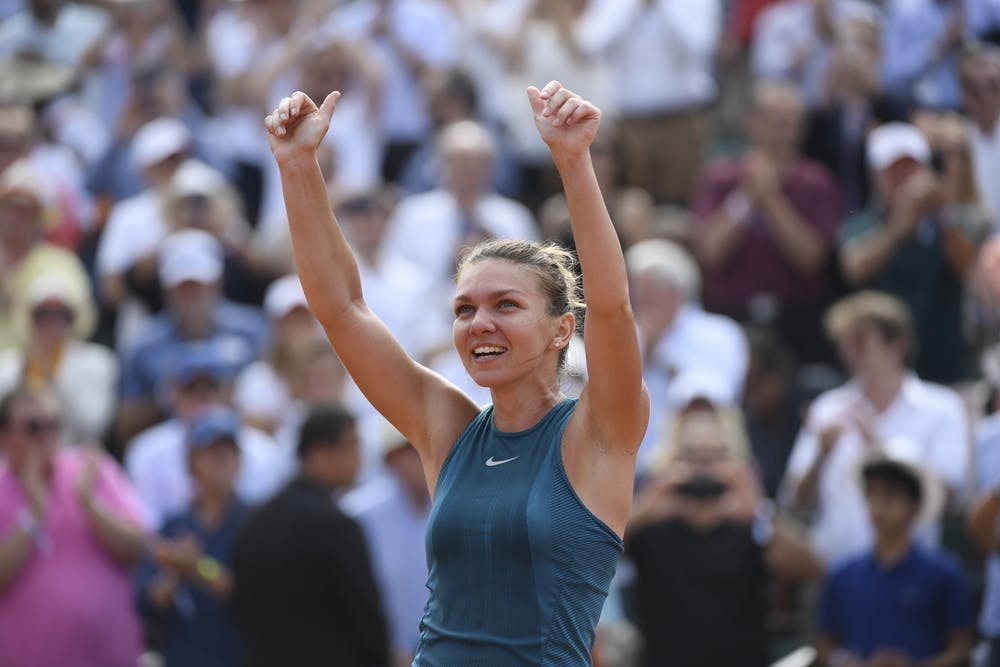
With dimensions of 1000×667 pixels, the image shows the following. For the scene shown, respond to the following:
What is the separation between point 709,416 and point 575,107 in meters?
4.33

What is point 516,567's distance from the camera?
3.46m

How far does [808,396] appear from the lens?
953 centimetres

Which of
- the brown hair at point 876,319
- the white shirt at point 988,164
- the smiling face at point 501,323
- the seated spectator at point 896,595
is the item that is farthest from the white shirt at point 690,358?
the smiling face at point 501,323

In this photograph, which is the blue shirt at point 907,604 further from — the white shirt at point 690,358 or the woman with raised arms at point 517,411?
the woman with raised arms at point 517,411

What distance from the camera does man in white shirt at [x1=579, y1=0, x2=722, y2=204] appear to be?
464 inches

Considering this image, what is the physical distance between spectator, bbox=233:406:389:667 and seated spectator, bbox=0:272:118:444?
248 centimetres

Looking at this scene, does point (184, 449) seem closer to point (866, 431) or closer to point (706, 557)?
point (706, 557)

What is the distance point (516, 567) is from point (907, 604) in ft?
13.4

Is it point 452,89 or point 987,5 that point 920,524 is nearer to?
point 987,5

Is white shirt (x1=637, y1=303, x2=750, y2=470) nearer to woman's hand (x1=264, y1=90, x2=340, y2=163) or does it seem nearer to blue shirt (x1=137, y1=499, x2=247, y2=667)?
blue shirt (x1=137, y1=499, x2=247, y2=667)

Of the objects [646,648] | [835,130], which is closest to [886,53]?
[835,130]

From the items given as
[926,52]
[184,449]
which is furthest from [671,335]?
[926,52]

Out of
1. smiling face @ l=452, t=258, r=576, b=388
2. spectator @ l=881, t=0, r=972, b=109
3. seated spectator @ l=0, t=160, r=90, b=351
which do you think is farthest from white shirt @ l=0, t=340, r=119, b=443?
smiling face @ l=452, t=258, r=576, b=388

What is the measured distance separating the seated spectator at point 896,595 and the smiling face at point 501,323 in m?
3.93
